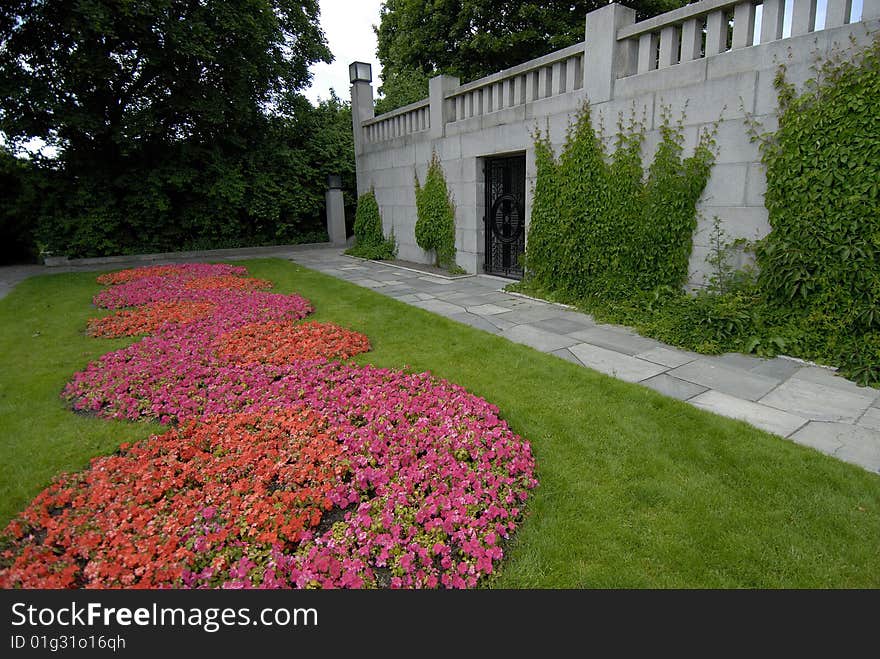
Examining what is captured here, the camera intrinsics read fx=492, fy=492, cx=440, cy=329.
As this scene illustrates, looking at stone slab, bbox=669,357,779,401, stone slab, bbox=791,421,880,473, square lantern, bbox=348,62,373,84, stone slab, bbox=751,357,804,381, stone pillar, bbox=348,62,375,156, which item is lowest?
stone slab, bbox=791,421,880,473

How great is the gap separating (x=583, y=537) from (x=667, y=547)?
1.21 ft

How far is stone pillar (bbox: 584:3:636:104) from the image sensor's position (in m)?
6.14

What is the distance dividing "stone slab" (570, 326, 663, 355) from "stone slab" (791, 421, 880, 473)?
179 centimetres

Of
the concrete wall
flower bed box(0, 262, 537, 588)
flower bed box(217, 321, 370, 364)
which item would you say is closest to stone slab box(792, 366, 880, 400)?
the concrete wall

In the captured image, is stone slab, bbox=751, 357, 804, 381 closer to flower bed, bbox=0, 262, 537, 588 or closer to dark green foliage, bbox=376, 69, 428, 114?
flower bed, bbox=0, 262, 537, 588

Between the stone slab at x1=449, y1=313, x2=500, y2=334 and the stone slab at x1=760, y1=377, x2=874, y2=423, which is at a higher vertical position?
the stone slab at x1=449, y1=313, x2=500, y2=334

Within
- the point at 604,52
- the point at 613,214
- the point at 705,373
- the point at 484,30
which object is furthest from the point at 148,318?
the point at 484,30

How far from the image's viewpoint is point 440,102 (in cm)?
971

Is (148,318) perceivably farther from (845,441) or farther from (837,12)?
(837,12)

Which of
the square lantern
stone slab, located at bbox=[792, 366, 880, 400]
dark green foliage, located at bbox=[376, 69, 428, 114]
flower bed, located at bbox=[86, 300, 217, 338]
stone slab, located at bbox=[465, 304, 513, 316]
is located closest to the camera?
stone slab, located at bbox=[792, 366, 880, 400]

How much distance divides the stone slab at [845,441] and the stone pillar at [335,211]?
47.8 feet

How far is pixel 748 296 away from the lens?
5.16 m

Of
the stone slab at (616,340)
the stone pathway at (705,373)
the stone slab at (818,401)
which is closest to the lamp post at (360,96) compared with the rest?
the stone pathway at (705,373)

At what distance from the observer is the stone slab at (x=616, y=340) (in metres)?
5.05
